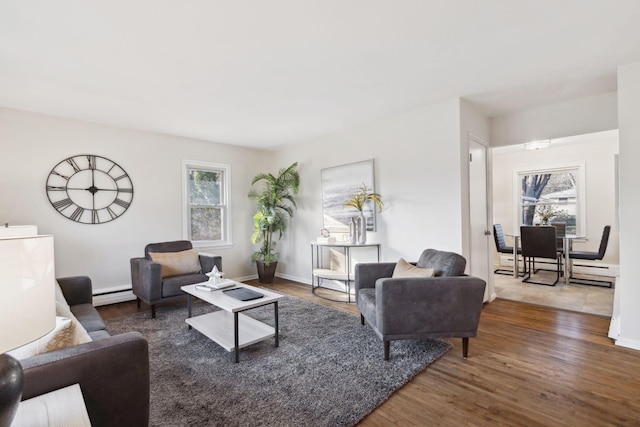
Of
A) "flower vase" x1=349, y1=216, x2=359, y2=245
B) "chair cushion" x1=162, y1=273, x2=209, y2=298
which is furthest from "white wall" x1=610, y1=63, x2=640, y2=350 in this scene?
"chair cushion" x1=162, y1=273, x2=209, y2=298

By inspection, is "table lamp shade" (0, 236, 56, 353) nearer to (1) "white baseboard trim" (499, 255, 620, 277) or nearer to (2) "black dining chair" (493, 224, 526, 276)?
(2) "black dining chair" (493, 224, 526, 276)

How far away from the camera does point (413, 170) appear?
3719 millimetres

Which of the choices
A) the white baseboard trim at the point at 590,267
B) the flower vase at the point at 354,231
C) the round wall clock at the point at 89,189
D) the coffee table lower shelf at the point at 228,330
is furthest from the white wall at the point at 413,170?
the white baseboard trim at the point at 590,267

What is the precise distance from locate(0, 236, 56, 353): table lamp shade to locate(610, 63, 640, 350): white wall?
148 inches

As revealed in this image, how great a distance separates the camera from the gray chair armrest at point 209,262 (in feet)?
12.9

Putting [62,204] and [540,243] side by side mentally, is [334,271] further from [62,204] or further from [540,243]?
[62,204]

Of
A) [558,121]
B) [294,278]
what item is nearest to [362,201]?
[294,278]

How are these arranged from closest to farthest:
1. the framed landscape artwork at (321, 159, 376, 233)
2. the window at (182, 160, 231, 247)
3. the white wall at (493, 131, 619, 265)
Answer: the framed landscape artwork at (321, 159, 376, 233), the window at (182, 160, 231, 247), the white wall at (493, 131, 619, 265)

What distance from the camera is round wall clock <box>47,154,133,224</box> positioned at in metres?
3.72

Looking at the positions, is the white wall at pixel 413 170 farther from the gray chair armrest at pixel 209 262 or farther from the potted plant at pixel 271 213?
the gray chair armrest at pixel 209 262

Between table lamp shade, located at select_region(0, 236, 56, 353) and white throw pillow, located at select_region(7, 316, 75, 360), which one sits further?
white throw pillow, located at select_region(7, 316, 75, 360)

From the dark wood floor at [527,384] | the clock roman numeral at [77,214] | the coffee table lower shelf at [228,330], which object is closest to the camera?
the dark wood floor at [527,384]

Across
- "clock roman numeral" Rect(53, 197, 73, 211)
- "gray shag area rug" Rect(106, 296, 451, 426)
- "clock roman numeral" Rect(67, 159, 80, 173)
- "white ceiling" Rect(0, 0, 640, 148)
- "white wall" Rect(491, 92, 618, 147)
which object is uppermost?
"white ceiling" Rect(0, 0, 640, 148)

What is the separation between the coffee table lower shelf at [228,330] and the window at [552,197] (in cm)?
590
